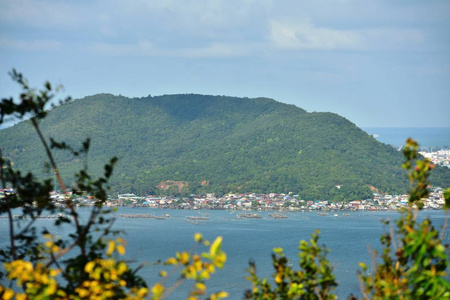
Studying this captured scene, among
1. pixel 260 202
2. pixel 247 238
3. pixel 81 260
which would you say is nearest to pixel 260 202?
pixel 260 202

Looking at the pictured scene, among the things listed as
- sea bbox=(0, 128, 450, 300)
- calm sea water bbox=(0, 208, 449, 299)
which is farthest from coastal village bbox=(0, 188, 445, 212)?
calm sea water bbox=(0, 208, 449, 299)

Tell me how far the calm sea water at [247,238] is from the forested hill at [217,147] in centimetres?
912

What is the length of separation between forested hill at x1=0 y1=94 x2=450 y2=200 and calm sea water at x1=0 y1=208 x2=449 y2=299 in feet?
29.9

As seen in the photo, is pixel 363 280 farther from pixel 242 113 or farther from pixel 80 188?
pixel 242 113

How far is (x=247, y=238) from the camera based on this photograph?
29328mm

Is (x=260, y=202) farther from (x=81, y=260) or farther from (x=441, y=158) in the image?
(x=81, y=260)

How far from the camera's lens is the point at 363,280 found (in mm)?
3195

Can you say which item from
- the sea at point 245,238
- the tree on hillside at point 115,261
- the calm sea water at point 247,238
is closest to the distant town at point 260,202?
the sea at point 245,238

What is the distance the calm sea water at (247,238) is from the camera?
20.0 metres

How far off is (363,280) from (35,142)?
58.9 meters

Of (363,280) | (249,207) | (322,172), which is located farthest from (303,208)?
(363,280)

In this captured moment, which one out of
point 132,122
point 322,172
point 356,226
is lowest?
point 356,226

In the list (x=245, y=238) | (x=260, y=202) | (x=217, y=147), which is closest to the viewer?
(x=245, y=238)

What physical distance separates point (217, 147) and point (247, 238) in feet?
106
